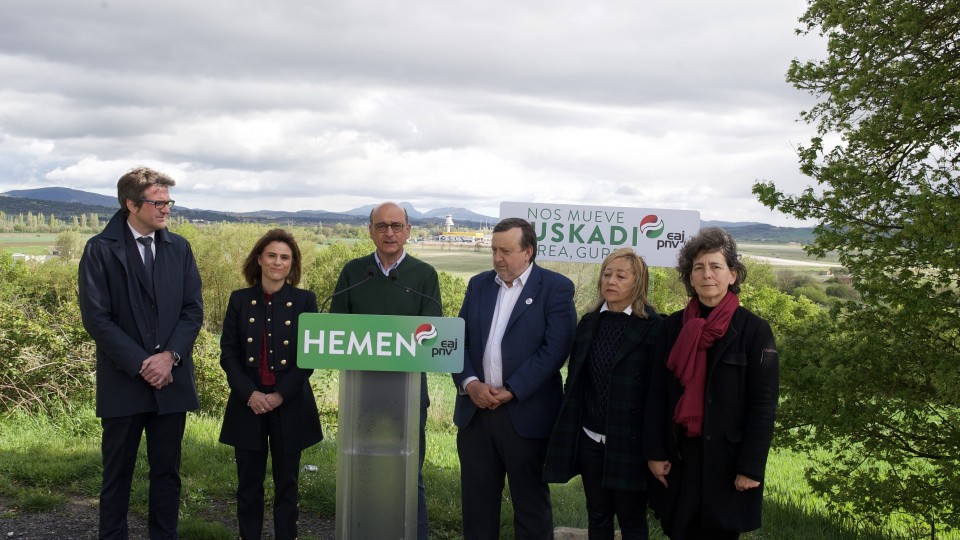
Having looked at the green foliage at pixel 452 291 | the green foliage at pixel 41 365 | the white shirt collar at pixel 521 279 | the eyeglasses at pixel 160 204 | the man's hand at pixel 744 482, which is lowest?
the green foliage at pixel 452 291

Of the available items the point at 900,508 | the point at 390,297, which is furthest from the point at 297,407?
the point at 900,508

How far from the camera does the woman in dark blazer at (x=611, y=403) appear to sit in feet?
12.5

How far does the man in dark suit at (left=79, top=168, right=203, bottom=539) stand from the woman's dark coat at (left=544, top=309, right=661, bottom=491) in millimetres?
2188

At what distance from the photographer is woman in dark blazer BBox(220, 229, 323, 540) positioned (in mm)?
4551

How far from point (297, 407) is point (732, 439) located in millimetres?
2448

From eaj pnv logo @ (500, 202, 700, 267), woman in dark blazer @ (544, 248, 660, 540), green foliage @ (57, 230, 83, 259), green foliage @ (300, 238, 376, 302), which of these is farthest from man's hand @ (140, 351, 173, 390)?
green foliage @ (57, 230, 83, 259)

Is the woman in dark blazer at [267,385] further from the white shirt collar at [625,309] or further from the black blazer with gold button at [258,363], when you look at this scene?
the white shirt collar at [625,309]

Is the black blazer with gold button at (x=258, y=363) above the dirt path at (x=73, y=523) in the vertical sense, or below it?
above

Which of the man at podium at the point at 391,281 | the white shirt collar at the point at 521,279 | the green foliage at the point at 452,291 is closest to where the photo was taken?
the white shirt collar at the point at 521,279

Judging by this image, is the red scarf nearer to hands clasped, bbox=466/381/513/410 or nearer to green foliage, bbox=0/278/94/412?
hands clasped, bbox=466/381/513/410

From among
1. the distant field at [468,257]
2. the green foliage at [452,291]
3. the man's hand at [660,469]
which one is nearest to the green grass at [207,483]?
the man's hand at [660,469]

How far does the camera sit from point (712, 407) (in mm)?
3527

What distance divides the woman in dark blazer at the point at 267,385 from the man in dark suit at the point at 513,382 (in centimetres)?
102

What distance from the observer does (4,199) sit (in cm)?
6656
